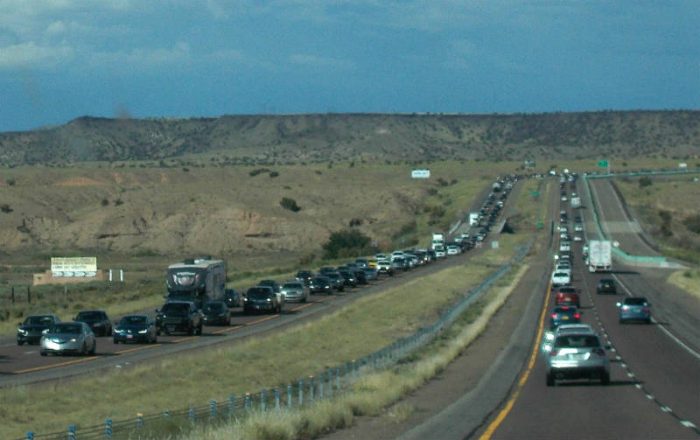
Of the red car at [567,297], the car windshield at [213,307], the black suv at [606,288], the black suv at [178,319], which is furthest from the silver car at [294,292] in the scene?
the black suv at [178,319]

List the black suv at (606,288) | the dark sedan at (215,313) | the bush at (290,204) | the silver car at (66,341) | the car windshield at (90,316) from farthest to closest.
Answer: the bush at (290,204)
the black suv at (606,288)
the dark sedan at (215,313)
the car windshield at (90,316)
the silver car at (66,341)

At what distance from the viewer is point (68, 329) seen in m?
43.0

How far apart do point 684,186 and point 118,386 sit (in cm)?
15418

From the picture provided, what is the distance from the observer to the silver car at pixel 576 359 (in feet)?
105

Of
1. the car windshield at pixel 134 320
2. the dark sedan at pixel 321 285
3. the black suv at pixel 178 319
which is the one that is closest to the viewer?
the car windshield at pixel 134 320

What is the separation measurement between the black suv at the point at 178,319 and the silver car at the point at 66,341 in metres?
9.32

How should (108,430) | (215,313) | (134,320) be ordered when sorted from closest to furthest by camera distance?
(108,430) → (134,320) → (215,313)

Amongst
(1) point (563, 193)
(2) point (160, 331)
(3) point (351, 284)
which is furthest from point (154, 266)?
(1) point (563, 193)

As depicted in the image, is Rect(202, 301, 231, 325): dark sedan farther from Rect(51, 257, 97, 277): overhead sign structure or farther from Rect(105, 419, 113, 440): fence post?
Rect(105, 419, 113, 440): fence post

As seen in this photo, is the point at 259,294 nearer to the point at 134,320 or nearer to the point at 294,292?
the point at 294,292

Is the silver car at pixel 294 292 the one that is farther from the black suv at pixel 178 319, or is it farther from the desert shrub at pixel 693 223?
the desert shrub at pixel 693 223

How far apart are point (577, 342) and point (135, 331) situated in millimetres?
20457

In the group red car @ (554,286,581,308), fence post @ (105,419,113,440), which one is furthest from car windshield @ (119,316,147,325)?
fence post @ (105,419,113,440)

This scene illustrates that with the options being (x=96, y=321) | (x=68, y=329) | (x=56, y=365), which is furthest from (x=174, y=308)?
(x=56, y=365)
